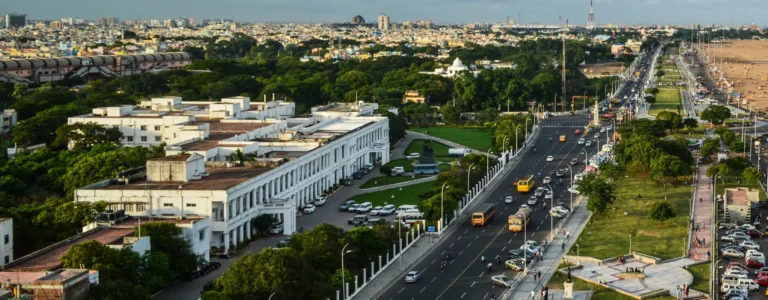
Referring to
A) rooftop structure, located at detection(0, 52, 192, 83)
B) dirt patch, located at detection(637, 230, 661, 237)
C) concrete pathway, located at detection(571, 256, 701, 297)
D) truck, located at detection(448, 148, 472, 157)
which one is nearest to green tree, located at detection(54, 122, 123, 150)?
truck, located at detection(448, 148, 472, 157)

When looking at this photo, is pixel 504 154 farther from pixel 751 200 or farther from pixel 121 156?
pixel 121 156

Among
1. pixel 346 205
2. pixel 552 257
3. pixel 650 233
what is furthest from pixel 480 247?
pixel 346 205

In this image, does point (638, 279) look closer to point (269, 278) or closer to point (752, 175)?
point (269, 278)

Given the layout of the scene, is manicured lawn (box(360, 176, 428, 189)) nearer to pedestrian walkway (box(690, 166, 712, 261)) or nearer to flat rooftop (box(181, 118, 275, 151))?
flat rooftop (box(181, 118, 275, 151))

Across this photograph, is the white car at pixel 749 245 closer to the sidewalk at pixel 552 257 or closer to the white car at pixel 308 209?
the sidewalk at pixel 552 257

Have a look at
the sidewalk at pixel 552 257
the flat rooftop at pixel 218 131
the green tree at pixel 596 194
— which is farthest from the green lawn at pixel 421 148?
the green tree at pixel 596 194

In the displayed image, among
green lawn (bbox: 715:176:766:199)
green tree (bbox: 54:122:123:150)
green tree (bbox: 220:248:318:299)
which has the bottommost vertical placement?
green lawn (bbox: 715:176:766:199)
